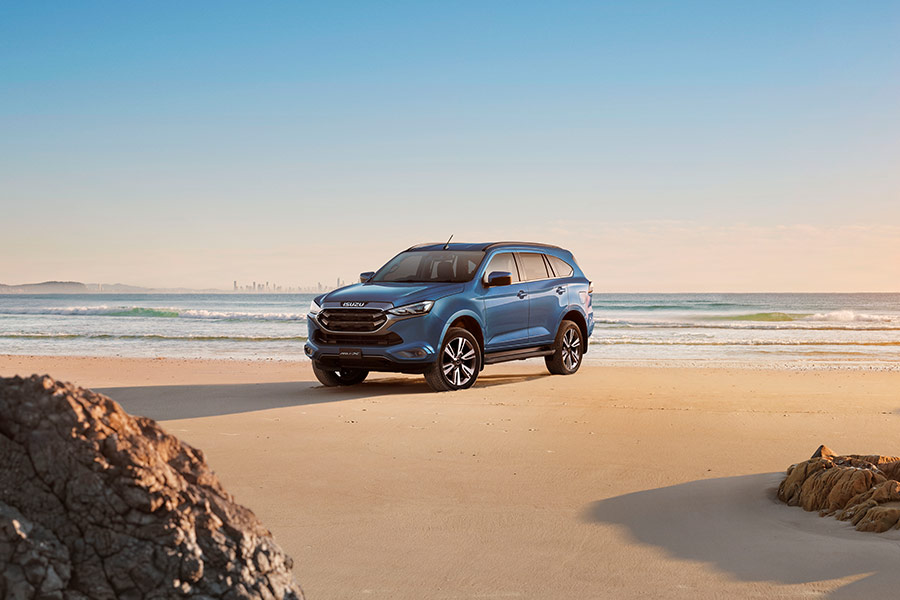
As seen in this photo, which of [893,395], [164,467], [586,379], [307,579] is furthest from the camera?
[586,379]

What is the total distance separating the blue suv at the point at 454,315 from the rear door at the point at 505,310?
15mm

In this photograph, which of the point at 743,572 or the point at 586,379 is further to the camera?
the point at 586,379

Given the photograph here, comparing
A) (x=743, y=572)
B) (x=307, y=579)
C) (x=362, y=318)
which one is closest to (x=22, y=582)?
(x=307, y=579)

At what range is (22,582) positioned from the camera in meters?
2.07

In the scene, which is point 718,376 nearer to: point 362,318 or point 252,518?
point 362,318

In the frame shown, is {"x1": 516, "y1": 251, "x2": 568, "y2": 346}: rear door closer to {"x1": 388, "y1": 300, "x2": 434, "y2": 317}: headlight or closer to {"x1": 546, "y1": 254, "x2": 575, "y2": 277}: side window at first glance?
{"x1": 546, "y1": 254, "x2": 575, "y2": 277}: side window

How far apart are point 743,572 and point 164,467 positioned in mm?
2811

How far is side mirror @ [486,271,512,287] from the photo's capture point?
479 inches

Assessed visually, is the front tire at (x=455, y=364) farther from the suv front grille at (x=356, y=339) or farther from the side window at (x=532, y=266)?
the side window at (x=532, y=266)

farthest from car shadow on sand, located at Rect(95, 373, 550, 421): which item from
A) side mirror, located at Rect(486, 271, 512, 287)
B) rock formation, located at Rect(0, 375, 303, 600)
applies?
rock formation, located at Rect(0, 375, 303, 600)

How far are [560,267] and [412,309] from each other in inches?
139

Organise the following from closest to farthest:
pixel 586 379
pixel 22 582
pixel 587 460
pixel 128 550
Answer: pixel 22 582 → pixel 128 550 → pixel 587 460 → pixel 586 379

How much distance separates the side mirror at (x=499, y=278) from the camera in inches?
479

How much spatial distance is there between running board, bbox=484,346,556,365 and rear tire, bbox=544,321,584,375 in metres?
0.31
